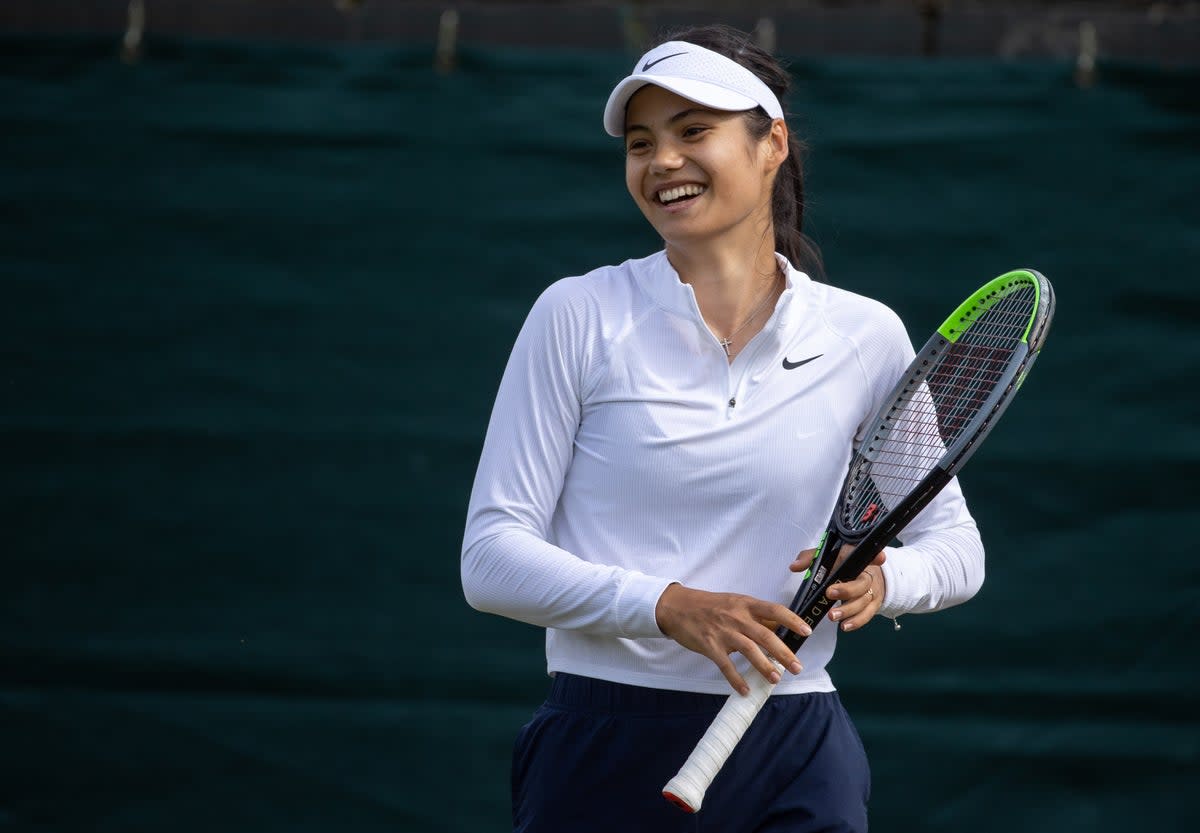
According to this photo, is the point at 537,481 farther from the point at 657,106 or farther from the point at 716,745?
the point at 657,106

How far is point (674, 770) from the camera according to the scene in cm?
183

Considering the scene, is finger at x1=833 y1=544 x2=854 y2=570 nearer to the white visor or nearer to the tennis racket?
the tennis racket

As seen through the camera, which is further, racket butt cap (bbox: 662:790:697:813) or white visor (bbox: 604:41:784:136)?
white visor (bbox: 604:41:784:136)

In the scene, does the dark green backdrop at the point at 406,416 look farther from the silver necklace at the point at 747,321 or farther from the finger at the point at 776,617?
the finger at the point at 776,617

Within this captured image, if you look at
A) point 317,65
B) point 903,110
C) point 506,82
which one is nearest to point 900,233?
point 903,110

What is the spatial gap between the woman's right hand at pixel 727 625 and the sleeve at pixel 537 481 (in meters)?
0.08

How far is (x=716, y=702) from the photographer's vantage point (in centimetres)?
185

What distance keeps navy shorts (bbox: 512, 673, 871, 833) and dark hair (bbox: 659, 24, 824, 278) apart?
669 mm

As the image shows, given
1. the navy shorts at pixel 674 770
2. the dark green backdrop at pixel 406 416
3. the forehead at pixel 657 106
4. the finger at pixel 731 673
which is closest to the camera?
the finger at pixel 731 673

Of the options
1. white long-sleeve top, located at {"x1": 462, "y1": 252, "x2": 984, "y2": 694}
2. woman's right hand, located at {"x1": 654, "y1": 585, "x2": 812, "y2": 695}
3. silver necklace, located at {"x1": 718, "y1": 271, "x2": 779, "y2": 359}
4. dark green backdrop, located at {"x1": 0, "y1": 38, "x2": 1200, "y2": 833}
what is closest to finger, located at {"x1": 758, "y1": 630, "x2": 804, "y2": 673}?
woman's right hand, located at {"x1": 654, "y1": 585, "x2": 812, "y2": 695}

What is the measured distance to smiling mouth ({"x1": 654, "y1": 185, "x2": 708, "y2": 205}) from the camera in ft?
6.35

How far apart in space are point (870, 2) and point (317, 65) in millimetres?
1318

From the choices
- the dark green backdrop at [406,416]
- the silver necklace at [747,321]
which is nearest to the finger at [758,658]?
the silver necklace at [747,321]

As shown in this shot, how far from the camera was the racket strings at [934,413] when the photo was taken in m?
1.90
